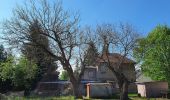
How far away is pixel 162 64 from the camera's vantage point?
44.6 meters

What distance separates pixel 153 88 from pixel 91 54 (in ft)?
54.7

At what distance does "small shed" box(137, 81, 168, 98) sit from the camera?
171 feet

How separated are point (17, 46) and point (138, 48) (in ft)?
61.1

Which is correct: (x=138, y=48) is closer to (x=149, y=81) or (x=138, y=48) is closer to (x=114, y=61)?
(x=114, y=61)

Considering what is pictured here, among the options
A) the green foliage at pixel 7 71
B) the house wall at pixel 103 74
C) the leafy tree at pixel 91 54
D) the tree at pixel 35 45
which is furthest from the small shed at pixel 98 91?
the house wall at pixel 103 74

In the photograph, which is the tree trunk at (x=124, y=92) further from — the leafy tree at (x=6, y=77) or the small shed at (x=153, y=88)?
the leafy tree at (x=6, y=77)

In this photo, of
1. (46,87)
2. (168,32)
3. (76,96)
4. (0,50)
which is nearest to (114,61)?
(76,96)

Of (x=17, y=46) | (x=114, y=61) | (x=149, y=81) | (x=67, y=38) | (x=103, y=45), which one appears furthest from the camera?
(x=149, y=81)

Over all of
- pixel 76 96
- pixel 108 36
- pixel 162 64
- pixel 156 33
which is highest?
pixel 156 33

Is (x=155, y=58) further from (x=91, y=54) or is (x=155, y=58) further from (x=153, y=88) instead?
(x=91, y=54)

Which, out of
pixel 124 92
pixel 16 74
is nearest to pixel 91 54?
pixel 124 92

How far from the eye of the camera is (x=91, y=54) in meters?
41.6

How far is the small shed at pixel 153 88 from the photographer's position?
5212cm

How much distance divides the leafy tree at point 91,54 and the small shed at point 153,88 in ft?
46.3
